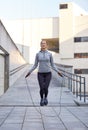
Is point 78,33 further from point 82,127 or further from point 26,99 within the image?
point 82,127

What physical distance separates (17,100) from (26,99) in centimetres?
48

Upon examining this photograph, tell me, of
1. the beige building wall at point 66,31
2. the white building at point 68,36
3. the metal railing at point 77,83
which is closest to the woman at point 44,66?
the metal railing at point 77,83

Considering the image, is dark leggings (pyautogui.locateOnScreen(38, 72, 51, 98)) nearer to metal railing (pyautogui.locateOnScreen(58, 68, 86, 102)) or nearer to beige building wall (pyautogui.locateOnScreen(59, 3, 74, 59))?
metal railing (pyautogui.locateOnScreen(58, 68, 86, 102))

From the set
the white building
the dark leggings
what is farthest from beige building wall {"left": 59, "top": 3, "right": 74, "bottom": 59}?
the dark leggings

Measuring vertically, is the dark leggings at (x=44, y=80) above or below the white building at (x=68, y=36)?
below

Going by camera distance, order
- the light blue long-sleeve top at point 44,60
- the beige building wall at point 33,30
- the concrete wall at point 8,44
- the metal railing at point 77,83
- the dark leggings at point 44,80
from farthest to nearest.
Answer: the beige building wall at point 33,30 < the concrete wall at point 8,44 < the metal railing at point 77,83 < the dark leggings at point 44,80 < the light blue long-sleeve top at point 44,60

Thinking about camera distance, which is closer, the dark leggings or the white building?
the dark leggings

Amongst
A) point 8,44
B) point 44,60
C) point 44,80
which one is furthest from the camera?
point 8,44

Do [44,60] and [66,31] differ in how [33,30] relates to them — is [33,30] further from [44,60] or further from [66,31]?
[44,60]

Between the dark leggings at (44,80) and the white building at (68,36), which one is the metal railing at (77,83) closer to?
the dark leggings at (44,80)

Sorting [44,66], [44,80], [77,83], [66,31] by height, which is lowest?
[77,83]

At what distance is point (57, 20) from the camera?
2640 inches

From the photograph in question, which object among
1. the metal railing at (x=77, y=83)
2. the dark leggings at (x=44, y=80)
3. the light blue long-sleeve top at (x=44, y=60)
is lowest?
the metal railing at (x=77, y=83)

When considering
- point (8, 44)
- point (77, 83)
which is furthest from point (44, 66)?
point (8, 44)
